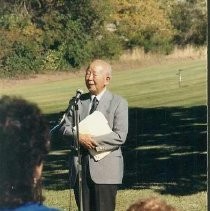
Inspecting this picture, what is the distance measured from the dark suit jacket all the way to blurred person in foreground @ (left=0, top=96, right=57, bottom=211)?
1.23m

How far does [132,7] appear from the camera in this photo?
10.1ft

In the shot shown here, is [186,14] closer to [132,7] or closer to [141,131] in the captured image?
[132,7]

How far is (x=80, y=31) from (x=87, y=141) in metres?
0.64

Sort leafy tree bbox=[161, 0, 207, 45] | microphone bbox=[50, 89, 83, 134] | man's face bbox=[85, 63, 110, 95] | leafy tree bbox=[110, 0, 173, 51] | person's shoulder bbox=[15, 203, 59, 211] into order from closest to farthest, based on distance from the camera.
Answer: person's shoulder bbox=[15, 203, 59, 211], microphone bbox=[50, 89, 83, 134], man's face bbox=[85, 63, 110, 95], leafy tree bbox=[161, 0, 207, 45], leafy tree bbox=[110, 0, 173, 51]

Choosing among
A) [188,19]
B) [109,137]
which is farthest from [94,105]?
[188,19]

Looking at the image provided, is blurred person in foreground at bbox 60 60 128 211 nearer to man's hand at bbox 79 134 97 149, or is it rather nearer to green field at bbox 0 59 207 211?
man's hand at bbox 79 134 97 149

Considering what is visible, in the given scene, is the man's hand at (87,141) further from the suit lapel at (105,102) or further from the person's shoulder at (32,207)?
the person's shoulder at (32,207)

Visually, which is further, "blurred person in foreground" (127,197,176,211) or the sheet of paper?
the sheet of paper

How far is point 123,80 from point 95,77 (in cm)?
32

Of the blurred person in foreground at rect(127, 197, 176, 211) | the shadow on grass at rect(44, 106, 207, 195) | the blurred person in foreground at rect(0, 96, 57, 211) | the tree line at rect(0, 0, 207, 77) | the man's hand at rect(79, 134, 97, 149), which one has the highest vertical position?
the tree line at rect(0, 0, 207, 77)

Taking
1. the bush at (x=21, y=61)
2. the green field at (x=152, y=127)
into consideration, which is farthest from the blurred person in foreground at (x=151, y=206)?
the bush at (x=21, y=61)

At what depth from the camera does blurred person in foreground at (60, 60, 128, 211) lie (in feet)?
9.16

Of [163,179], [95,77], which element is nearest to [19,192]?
[95,77]

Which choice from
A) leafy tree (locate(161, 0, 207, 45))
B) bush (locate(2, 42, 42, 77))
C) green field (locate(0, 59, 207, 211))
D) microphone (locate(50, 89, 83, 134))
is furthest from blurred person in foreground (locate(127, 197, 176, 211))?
bush (locate(2, 42, 42, 77))
